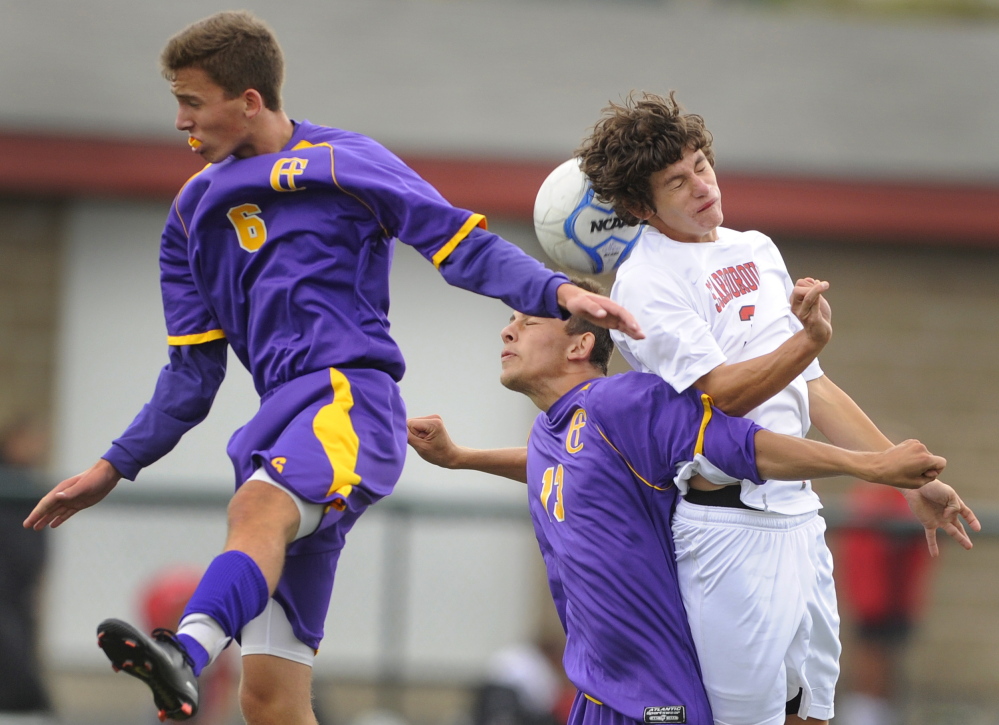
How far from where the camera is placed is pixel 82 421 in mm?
10477

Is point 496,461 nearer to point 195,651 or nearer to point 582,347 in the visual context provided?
point 582,347

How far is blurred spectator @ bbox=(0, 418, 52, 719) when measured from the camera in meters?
7.30

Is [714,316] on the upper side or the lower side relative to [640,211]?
lower

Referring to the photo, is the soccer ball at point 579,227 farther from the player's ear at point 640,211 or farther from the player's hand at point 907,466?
the player's hand at point 907,466

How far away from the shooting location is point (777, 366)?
128 inches

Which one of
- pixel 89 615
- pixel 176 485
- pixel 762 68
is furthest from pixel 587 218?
pixel 762 68

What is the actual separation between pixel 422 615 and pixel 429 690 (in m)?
0.44

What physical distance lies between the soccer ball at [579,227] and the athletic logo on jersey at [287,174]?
0.71 m

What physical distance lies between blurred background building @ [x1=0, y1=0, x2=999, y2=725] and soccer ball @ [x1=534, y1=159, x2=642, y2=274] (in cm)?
573

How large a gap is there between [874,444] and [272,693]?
1.75 metres

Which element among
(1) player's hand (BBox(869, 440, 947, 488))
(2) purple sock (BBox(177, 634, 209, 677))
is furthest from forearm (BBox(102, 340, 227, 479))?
(1) player's hand (BBox(869, 440, 947, 488))

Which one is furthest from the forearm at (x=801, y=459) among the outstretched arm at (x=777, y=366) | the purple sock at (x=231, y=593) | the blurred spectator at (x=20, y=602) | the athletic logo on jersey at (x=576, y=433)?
the blurred spectator at (x=20, y=602)

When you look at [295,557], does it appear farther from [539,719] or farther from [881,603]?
[881,603]

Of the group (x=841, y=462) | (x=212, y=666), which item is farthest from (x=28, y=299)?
(x=841, y=462)
